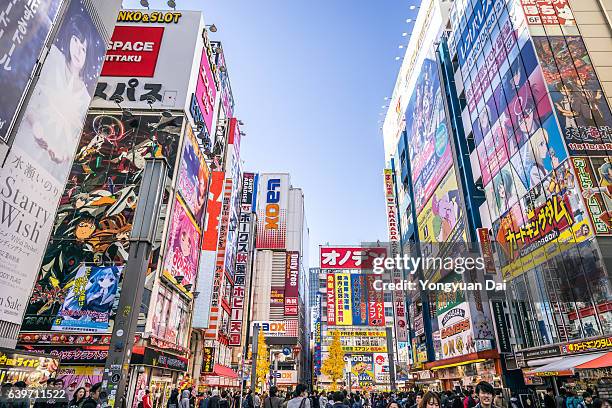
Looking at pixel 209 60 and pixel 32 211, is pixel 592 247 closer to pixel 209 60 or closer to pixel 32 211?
pixel 32 211

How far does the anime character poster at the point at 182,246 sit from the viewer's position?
77.1 feet

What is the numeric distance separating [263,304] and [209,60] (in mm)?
43886

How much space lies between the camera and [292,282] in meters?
68.5

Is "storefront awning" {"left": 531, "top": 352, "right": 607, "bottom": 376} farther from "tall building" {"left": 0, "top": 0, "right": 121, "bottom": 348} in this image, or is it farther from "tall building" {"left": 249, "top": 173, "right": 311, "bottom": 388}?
"tall building" {"left": 249, "top": 173, "right": 311, "bottom": 388}

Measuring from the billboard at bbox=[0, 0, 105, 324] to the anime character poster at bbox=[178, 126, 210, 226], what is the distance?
12.4 meters

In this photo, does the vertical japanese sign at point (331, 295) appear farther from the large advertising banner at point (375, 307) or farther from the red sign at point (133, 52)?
the red sign at point (133, 52)

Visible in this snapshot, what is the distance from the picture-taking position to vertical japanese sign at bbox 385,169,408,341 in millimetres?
41956

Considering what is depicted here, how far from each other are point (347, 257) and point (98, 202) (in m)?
15.4

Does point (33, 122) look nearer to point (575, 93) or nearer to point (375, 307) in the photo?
point (575, 93)

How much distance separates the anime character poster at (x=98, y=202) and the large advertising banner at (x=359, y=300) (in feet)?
158

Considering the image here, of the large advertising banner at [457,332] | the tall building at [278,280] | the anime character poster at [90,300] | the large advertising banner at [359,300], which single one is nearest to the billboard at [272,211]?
the tall building at [278,280]

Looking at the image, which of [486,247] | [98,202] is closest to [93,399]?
[98,202]

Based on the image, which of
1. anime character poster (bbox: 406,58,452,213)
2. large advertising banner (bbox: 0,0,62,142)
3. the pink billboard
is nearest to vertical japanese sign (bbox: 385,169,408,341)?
anime character poster (bbox: 406,58,452,213)

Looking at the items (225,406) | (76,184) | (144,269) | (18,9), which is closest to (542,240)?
(225,406)
